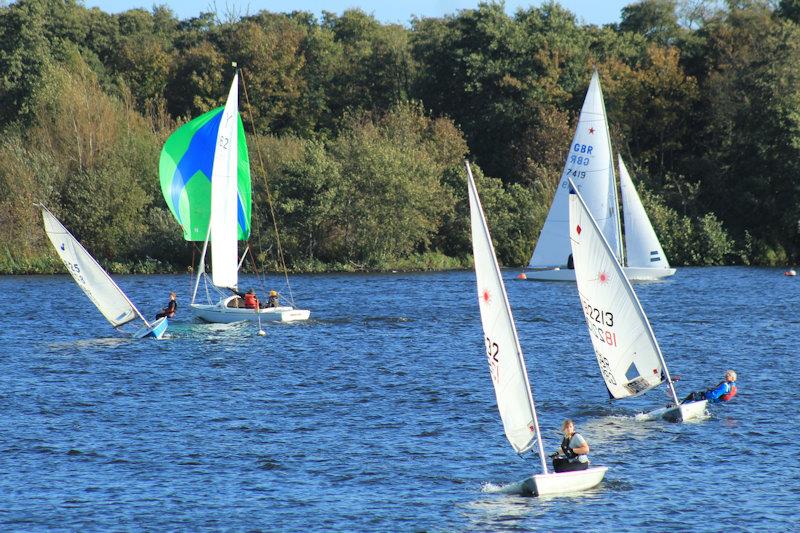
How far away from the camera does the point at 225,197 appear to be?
160 ft

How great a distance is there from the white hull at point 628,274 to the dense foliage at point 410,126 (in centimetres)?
1650

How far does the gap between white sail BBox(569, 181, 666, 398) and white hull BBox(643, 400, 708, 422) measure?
81 cm

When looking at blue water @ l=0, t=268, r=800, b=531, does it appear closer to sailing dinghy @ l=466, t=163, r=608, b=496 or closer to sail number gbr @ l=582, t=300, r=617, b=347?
sailing dinghy @ l=466, t=163, r=608, b=496

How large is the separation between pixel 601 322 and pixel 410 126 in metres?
65.0

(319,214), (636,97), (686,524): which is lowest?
(686,524)

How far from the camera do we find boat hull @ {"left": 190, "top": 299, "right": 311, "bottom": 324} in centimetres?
4834

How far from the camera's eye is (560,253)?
6762 centimetres

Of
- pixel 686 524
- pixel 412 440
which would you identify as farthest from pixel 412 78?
pixel 686 524

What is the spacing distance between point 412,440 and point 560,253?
40.3 m

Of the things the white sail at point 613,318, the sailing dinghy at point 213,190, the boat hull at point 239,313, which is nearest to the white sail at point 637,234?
the boat hull at point 239,313

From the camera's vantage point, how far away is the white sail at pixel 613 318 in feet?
95.0

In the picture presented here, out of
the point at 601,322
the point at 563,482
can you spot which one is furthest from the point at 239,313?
the point at 563,482

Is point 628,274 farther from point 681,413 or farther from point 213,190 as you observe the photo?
point 681,413

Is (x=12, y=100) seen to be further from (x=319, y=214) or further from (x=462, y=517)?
(x=462, y=517)
